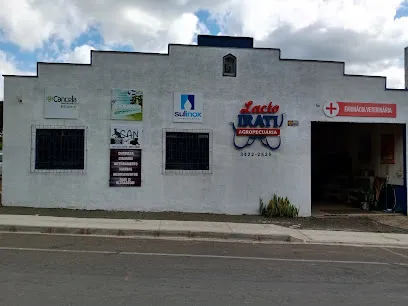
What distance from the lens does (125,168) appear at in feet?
45.2

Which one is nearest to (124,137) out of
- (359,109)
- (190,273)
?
(190,273)

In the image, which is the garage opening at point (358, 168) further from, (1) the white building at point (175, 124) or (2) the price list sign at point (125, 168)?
(2) the price list sign at point (125, 168)

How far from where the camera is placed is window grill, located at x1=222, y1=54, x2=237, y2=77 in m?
14.2

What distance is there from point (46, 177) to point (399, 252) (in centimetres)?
1051

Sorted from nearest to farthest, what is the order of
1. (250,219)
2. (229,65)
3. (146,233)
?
(146,233) → (250,219) → (229,65)

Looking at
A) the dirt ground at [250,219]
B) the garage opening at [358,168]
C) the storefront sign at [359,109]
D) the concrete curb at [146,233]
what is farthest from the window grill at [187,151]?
the garage opening at [358,168]

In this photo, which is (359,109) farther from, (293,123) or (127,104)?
(127,104)

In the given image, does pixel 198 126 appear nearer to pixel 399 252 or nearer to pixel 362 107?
pixel 362 107

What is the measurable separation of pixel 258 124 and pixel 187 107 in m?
2.48

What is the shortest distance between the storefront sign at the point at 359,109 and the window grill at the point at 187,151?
4395 mm

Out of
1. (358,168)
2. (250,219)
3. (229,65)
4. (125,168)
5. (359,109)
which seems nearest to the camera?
(250,219)

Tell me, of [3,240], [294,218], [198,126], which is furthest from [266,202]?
[3,240]

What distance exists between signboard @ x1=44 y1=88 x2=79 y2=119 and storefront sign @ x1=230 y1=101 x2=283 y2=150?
17.2ft

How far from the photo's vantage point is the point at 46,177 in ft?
44.5
